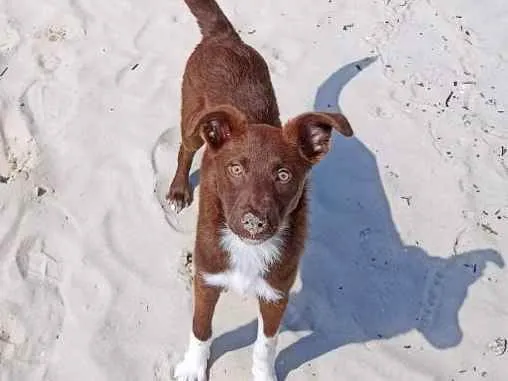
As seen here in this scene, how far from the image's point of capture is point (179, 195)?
458cm

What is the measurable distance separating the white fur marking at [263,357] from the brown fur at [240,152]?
7cm

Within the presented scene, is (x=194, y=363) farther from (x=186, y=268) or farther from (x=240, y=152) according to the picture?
(x=240, y=152)

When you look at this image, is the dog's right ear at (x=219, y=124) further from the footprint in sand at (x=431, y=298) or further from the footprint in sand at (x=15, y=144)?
the footprint in sand at (x=15, y=144)

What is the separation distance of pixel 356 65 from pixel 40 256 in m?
2.66

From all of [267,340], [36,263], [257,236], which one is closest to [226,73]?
[257,236]

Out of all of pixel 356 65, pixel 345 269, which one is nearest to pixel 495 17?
pixel 356 65

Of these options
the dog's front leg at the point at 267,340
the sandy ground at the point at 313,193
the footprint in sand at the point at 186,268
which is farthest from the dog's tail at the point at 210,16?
the dog's front leg at the point at 267,340

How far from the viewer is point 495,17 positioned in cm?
594

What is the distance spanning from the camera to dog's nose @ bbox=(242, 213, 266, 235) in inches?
117

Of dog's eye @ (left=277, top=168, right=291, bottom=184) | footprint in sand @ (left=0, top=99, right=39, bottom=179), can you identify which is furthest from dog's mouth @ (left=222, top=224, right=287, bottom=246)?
footprint in sand @ (left=0, top=99, right=39, bottom=179)

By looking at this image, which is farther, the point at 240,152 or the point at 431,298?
the point at 431,298

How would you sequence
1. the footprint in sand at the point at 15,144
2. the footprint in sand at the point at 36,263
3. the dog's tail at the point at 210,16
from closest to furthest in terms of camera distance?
the footprint in sand at the point at 36,263 → the dog's tail at the point at 210,16 → the footprint in sand at the point at 15,144

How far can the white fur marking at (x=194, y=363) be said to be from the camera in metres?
3.89

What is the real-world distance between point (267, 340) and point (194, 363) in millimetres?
408
